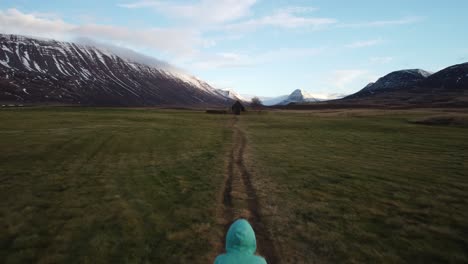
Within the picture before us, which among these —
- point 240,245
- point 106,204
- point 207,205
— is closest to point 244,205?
point 207,205

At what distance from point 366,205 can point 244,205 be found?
20.2ft

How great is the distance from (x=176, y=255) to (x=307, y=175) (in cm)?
1313

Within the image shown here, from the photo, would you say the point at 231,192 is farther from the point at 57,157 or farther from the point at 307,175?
the point at 57,157

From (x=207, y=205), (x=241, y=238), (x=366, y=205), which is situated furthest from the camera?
(x=366, y=205)

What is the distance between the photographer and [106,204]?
49.4 feet

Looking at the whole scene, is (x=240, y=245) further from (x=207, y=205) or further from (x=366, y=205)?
(x=366, y=205)

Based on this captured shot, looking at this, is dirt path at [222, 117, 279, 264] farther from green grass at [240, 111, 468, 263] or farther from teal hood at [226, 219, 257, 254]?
teal hood at [226, 219, 257, 254]

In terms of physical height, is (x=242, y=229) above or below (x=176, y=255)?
above

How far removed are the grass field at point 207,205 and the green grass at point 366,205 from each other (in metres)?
0.07

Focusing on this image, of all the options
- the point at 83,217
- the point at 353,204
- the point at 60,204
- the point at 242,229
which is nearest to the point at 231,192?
the point at 353,204

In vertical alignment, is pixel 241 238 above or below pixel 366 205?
above

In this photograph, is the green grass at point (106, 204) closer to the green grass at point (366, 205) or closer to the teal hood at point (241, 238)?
the green grass at point (366, 205)

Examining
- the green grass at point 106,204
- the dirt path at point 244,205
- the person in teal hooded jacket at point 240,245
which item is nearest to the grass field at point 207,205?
the green grass at point 106,204

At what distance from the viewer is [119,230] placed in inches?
478
